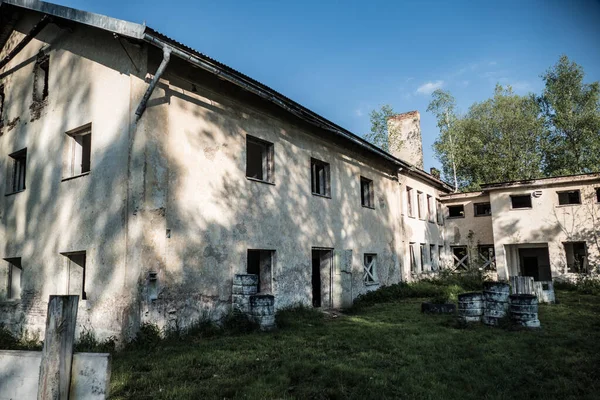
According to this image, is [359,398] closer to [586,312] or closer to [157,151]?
[157,151]

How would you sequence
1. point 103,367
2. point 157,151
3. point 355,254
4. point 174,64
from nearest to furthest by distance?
point 103,367, point 157,151, point 174,64, point 355,254

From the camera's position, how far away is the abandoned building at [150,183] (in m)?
7.98

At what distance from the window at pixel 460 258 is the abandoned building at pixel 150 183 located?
1131 centimetres

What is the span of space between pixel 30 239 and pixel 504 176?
1285 inches

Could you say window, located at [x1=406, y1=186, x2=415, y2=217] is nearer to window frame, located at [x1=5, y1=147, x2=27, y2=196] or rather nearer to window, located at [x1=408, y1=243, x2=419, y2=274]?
window, located at [x1=408, y1=243, x2=419, y2=274]

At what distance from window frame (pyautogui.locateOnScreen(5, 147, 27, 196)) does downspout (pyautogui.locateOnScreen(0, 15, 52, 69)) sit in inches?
119

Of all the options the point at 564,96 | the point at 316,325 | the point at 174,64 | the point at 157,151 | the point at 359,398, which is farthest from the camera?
the point at 564,96

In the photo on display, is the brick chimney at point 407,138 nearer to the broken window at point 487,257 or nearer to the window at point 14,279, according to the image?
the broken window at point 487,257

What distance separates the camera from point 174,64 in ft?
28.8

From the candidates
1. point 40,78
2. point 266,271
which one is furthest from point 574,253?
point 40,78

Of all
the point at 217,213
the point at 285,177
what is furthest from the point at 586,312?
the point at 217,213

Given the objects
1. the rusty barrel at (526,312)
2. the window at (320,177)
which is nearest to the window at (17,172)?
the window at (320,177)

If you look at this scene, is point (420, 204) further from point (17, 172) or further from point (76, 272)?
point (17, 172)

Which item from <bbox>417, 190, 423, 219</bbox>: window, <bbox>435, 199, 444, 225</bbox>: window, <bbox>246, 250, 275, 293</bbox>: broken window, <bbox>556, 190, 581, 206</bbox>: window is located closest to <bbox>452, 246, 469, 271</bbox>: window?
<bbox>435, 199, 444, 225</bbox>: window
